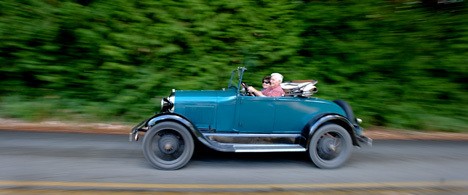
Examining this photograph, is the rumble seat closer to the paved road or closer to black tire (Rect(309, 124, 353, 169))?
black tire (Rect(309, 124, 353, 169))

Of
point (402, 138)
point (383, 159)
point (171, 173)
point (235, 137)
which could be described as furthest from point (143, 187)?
point (402, 138)

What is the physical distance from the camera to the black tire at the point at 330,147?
557 cm

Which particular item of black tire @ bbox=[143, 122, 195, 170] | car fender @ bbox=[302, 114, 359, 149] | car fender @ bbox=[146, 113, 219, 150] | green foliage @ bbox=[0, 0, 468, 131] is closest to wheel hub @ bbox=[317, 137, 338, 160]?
car fender @ bbox=[302, 114, 359, 149]

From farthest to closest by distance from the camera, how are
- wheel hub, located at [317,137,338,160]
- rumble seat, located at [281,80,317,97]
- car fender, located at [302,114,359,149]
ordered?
rumble seat, located at [281,80,317,97] → wheel hub, located at [317,137,338,160] → car fender, located at [302,114,359,149]

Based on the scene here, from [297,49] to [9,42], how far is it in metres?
6.34

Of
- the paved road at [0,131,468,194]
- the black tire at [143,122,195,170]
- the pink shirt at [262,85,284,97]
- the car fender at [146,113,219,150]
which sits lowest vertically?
the paved road at [0,131,468,194]

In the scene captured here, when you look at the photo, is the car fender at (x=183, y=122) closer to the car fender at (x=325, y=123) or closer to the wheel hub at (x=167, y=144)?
the wheel hub at (x=167, y=144)

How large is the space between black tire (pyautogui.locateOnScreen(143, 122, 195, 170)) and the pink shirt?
136 cm

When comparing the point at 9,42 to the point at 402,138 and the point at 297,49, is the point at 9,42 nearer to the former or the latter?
the point at 297,49

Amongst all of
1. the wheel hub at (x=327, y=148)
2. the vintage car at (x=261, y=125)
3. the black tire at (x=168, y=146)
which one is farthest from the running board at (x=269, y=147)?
the black tire at (x=168, y=146)

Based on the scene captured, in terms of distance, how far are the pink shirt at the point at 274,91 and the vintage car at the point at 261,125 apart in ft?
0.65

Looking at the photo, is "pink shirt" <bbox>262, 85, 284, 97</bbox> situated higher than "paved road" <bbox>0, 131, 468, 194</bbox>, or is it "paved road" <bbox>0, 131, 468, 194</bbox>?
"pink shirt" <bbox>262, 85, 284, 97</bbox>

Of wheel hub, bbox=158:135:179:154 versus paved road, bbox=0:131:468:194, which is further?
wheel hub, bbox=158:135:179:154

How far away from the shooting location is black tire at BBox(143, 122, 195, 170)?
5.31m
